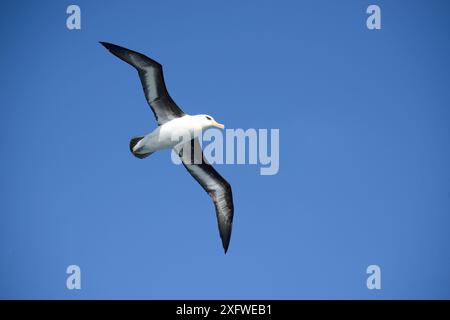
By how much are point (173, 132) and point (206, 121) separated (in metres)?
0.95

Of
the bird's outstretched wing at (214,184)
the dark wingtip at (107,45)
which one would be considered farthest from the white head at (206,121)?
the dark wingtip at (107,45)

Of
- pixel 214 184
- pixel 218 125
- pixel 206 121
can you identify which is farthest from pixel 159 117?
pixel 214 184

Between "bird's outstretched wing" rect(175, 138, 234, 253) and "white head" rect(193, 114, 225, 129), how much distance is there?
1.54 metres

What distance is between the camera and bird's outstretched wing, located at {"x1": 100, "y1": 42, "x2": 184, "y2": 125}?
17.2 m

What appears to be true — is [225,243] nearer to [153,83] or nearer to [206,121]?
[206,121]

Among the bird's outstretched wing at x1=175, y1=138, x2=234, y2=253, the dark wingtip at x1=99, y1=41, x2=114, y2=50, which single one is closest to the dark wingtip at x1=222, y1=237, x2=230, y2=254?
the bird's outstretched wing at x1=175, y1=138, x2=234, y2=253

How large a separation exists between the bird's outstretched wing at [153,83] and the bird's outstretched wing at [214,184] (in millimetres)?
1583

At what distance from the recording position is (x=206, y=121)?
17750mm
